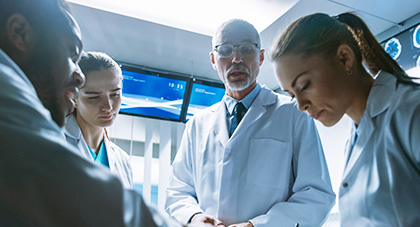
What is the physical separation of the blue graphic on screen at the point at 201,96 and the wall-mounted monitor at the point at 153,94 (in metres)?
0.09

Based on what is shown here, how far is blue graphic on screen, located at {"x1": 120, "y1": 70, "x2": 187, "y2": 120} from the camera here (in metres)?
3.64

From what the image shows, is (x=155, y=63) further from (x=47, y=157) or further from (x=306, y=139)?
(x=47, y=157)

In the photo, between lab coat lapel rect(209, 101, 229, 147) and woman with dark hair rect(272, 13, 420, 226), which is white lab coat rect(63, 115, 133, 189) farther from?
woman with dark hair rect(272, 13, 420, 226)

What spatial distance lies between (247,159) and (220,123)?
0.27 metres

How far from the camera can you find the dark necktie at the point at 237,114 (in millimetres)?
1984

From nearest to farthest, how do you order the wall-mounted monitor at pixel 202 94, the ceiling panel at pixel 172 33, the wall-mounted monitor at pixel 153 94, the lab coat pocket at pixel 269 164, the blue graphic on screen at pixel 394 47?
the lab coat pocket at pixel 269 164 < the ceiling panel at pixel 172 33 < the blue graphic on screen at pixel 394 47 < the wall-mounted monitor at pixel 153 94 < the wall-mounted monitor at pixel 202 94

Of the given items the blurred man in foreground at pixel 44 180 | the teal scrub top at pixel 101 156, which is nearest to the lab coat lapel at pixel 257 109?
the teal scrub top at pixel 101 156

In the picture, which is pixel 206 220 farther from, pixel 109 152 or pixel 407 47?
pixel 407 47

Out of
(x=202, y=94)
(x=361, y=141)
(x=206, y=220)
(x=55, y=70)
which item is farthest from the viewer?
(x=202, y=94)

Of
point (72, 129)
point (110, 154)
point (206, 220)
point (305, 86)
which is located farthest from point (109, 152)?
point (305, 86)

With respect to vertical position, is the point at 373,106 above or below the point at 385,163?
above

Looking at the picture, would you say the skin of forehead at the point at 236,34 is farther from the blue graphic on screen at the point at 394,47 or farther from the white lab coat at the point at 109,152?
the blue graphic on screen at the point at 394,47

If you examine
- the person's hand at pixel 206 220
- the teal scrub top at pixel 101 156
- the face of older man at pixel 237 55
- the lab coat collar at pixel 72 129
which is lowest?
the person's hand at pixel 206 220

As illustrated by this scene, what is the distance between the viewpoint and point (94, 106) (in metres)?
1.93
